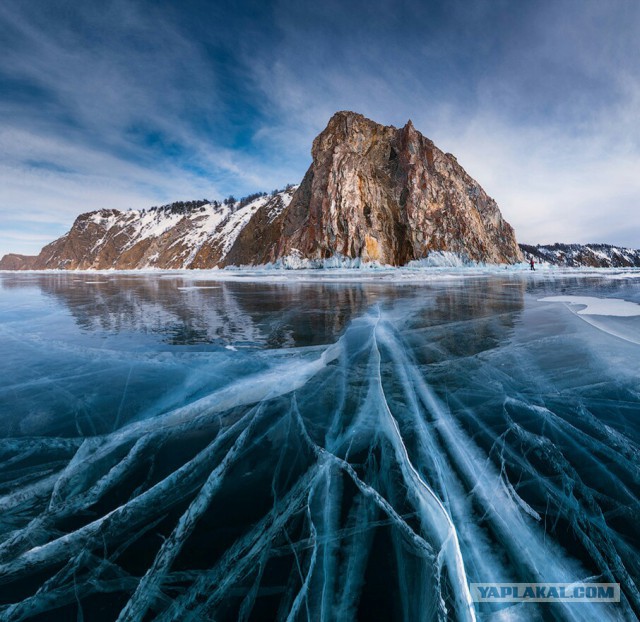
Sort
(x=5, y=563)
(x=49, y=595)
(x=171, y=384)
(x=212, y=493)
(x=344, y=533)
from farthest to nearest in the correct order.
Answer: (x=171, y=384)
(x=212, y=493)
(x=344, y=533)
(x=5, y=563)
(x=49, y=595)

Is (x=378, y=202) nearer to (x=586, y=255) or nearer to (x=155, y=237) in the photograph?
(x=155, y=237)

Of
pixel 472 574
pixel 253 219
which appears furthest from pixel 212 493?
pixel 253 219

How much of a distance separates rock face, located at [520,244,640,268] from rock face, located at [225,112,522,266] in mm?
103069

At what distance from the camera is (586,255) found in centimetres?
15462

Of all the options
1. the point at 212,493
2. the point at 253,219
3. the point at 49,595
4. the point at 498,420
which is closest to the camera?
the point at 49,595

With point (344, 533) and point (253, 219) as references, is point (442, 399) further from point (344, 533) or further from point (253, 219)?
point (253, 219)

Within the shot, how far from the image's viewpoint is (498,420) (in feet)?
8.36

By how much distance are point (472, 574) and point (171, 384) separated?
3144 mm

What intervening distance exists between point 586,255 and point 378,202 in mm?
160492

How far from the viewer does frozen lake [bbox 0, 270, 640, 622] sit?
1.32 meters

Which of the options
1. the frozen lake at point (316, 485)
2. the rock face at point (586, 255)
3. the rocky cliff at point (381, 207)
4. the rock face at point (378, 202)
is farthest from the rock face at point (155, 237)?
the rock face at point (586, 255)

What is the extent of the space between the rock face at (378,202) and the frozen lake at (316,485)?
46.5 m

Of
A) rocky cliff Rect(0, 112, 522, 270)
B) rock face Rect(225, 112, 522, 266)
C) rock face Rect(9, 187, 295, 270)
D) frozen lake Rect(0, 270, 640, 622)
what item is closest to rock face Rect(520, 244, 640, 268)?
rocky cliff Rect(0, 112, 522, 270)

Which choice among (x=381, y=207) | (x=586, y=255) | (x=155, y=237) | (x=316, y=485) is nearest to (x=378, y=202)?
(x=381, y=207)
